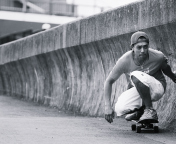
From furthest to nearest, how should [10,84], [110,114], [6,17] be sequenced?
[6,17], [10,84], [110,114]

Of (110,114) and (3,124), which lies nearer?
(110,114)

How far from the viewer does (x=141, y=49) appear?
20.7ft

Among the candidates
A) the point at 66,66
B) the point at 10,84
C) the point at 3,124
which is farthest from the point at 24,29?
the point at 3,124

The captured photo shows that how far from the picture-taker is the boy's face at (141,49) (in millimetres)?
6289

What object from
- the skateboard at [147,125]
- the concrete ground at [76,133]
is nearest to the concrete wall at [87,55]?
the skateboard at [147,125]

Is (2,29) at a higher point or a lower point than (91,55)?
higher

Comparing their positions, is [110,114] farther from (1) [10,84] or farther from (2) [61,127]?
(1) [10,84]

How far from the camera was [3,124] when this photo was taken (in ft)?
23.9

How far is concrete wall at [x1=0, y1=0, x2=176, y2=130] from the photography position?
717 centimetres

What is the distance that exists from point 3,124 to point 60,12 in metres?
30.8

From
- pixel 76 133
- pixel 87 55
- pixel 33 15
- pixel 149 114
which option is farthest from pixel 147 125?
pixel 33 15

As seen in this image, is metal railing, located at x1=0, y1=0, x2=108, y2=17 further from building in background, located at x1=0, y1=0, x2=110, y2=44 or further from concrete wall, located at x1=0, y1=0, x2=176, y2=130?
concrete wall, located at x1=0, y1=0, x2=176, y2=130

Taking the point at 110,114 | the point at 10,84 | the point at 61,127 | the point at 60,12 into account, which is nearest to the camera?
the point at 110,114

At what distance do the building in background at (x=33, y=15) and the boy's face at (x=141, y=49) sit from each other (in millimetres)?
26511
